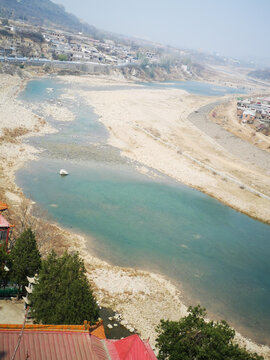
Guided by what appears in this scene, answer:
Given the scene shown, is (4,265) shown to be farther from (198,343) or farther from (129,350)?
(198,343)

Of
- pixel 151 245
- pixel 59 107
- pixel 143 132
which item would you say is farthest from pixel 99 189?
pixel 59 107

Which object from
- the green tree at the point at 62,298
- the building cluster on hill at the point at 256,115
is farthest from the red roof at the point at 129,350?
the building cluster on hill at the point at 256,115

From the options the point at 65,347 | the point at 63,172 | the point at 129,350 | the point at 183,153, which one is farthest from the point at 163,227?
the point at 183,153

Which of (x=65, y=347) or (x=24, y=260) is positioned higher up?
(x=65, y=347)

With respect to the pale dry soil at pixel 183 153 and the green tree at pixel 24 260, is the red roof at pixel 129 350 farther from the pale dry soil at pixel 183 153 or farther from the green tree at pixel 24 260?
the pale dry soil at pixel 183 153

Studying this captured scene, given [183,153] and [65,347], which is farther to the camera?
[183,153]

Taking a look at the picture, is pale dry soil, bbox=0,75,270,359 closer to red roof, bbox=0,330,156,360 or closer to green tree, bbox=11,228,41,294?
green tree, bbox=11,228,41,294

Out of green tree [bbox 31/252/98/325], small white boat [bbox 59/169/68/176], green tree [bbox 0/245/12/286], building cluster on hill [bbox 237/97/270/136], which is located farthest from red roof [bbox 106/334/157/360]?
building cluster on hill [bbox 237/97/270/136]
